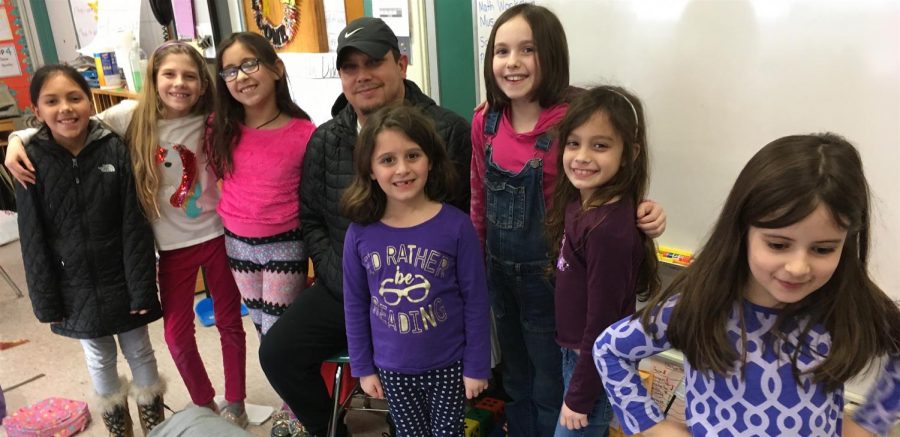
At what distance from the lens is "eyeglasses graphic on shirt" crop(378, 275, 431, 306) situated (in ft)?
4.58

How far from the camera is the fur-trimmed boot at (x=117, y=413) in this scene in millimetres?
1922

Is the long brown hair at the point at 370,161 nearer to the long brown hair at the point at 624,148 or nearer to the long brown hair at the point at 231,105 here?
the long brown hair at the point at 624,148

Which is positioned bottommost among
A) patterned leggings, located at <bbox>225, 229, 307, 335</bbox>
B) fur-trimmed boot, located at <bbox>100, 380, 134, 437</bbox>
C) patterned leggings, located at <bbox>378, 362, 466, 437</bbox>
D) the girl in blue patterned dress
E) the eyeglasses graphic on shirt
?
fur-trimmed boot, located at <bbox>100, 380, 134, 437</bbox>

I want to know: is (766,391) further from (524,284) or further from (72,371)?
(72,371)

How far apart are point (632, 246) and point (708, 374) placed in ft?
0.92

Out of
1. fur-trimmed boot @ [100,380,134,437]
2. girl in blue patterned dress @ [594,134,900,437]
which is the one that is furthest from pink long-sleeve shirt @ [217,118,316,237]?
girl in blue patterned dress @ [594,134,900,437]

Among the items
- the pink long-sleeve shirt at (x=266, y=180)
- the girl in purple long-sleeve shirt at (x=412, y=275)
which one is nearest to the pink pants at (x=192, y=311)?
the pink long-sleeve shirt at (x=266, y=180)

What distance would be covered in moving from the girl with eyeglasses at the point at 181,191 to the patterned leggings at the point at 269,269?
0.43ft

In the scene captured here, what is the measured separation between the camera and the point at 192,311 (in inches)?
78.7

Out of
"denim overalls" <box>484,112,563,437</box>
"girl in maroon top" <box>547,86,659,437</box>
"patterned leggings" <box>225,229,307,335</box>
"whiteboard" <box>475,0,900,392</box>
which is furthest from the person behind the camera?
"patterned leggings" <box>225,229,307,335</box>

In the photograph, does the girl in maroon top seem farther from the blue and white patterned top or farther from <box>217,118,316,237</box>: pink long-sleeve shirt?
<box>217,118,316,237</box>: pink long-sleeve shirt

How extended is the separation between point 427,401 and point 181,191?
99 centimetres

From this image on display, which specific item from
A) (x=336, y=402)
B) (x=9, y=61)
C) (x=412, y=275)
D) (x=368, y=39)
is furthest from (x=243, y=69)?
(x=9, y=61)

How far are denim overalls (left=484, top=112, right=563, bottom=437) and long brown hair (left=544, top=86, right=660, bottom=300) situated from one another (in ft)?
0.45
